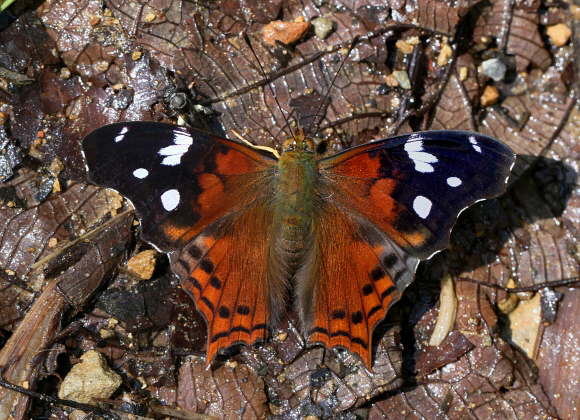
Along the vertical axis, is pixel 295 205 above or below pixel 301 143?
below

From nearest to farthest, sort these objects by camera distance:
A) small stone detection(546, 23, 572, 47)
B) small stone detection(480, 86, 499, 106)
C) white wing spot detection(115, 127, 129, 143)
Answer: white wing spot detection(115, 127, 129, 143)
small stone detection(480, 86, 499, 106)
small stone detection(546, 23, 572, 47)

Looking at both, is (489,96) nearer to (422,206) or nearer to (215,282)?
(422,206)

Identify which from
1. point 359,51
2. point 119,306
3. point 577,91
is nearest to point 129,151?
point 119,306

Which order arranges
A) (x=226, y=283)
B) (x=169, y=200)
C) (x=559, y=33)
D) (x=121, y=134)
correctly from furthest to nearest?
(x=559, y=33) → (x=226, y=283) → (x=169, y=200) → (x=121, y=134)

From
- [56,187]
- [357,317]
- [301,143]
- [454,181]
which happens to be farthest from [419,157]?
[56,187]

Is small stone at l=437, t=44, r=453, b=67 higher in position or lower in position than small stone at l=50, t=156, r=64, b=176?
higher

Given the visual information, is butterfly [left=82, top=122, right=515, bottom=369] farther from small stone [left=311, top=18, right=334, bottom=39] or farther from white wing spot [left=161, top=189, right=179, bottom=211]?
small stone [left=311, top=18, right=334, bottom=39]

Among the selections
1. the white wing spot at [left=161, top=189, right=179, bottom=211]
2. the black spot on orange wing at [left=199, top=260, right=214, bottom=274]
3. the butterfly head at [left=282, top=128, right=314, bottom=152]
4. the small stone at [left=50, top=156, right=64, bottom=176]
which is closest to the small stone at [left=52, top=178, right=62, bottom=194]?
the small stone at [left=50, top=156, right=64, bottom=176]

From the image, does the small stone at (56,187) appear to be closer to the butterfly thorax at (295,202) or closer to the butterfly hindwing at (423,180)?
the butterfly thorax at (295,202)
